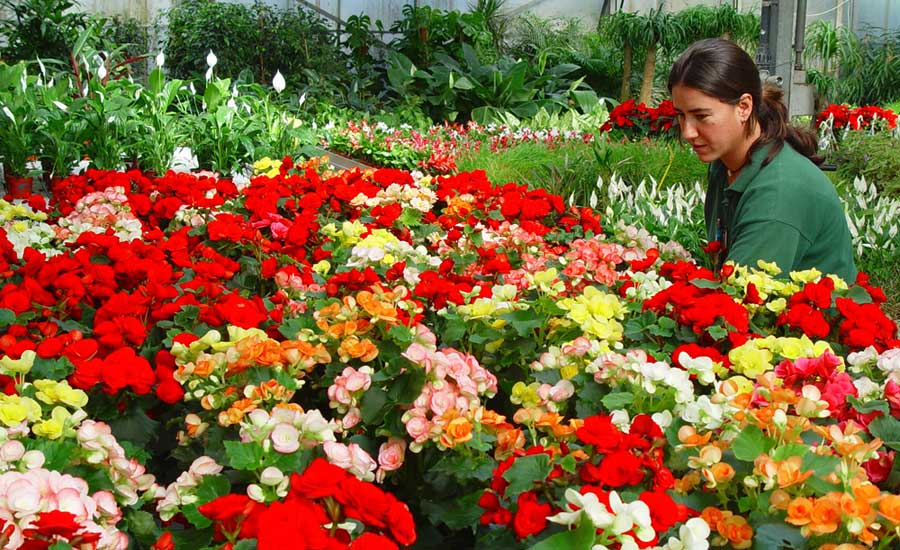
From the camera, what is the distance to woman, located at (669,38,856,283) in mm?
2703

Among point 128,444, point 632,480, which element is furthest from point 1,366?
point 632,480

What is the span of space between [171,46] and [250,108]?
7.05 meters

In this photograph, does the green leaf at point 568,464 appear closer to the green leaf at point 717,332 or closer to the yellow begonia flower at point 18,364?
the green leaf at point 717,332

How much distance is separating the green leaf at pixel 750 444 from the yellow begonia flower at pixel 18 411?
0.99m

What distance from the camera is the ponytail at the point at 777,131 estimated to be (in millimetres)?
2924

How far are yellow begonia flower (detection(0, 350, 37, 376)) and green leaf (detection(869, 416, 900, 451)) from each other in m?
1.32

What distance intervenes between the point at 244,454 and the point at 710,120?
2077mm

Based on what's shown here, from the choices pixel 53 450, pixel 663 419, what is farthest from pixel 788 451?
pixel 53 450

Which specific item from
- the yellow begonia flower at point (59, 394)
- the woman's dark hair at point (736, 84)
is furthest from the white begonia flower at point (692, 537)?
the woman's dark hair at point (736, 84)

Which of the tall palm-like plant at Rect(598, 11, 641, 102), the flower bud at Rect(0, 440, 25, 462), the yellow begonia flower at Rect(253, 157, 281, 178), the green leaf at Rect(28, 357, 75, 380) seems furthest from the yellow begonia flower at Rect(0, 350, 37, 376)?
the tall palm-like plant at Rect(598, 11, 641, 102)

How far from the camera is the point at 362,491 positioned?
1041 mm

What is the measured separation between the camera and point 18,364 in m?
1.51

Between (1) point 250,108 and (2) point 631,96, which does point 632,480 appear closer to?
(1) point 250,108

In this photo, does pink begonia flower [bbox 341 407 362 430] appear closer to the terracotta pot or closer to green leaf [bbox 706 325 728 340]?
green leaf [bbox 706 325 728 340]
